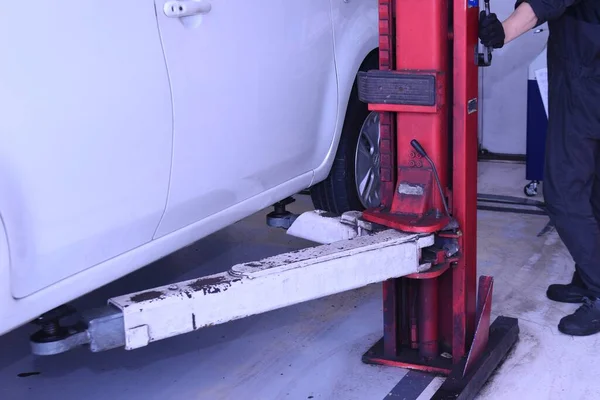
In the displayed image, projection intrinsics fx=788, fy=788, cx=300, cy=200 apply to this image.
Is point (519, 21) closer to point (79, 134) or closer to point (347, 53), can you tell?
point (347, 53)

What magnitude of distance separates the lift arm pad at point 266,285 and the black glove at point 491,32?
0.61 m

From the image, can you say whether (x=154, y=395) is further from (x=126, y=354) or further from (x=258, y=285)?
(x=258, y=285)

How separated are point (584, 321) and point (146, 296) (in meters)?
1.70

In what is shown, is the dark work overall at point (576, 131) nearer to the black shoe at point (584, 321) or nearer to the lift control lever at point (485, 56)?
the black shoe at point (584, 321)

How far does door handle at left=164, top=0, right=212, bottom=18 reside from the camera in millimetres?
2123

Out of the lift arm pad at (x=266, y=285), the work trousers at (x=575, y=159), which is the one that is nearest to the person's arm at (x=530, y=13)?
the work trousers at (x=575, y=159)

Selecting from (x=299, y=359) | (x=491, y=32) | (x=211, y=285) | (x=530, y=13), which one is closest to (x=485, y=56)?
(x=491, y=32)

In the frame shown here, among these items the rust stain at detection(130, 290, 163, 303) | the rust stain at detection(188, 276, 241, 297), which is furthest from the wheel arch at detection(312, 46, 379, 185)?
the rust stain at detection(130, 290, 163, 303)

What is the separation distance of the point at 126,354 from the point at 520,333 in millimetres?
1453

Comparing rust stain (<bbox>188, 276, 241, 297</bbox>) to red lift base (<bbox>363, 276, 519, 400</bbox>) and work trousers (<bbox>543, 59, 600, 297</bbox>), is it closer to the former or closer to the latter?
red lift base (<bbox>363, 276, 519, 400</bbox>)

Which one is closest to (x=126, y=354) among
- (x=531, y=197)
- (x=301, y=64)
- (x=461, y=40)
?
(x=301, y=64)

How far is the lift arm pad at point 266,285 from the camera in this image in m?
1.92

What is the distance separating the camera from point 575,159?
9.11ft

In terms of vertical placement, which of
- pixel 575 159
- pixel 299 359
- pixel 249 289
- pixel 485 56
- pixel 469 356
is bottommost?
pixel 299 359
